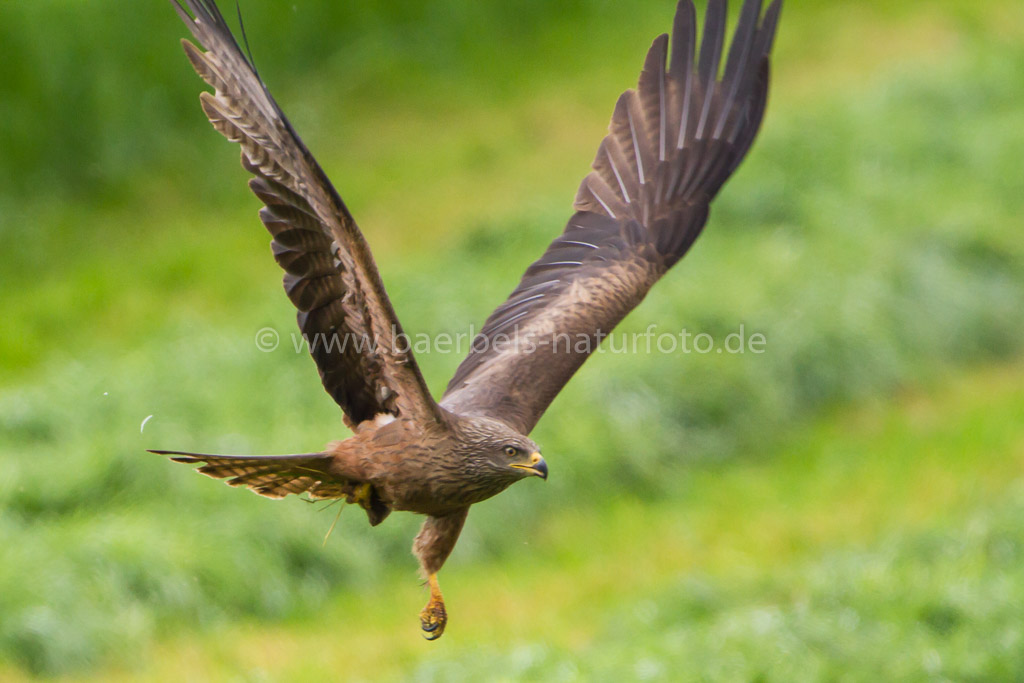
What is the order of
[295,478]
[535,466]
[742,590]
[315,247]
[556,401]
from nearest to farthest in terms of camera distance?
[315,247] < [535,466] < [295,478] < [742,590] < [556,401]

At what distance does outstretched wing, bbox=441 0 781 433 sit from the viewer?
21.5 feet

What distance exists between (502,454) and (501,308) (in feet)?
6.02

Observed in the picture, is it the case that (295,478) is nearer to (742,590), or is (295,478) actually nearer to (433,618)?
(433,618)

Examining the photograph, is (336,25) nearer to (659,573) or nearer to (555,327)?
(659,573)

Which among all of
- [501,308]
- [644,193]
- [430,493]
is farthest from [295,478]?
[644,193]

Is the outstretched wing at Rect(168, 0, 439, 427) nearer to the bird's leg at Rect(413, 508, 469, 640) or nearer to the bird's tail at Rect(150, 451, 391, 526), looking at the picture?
the bird's tail at Rect(150, 451, 391, 526)

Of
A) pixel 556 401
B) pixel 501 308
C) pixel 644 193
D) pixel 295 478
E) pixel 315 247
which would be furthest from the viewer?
pixel 556 401

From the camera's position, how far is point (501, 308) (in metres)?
7.00

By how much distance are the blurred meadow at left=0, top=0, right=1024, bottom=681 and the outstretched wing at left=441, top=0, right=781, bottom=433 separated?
2.15 m

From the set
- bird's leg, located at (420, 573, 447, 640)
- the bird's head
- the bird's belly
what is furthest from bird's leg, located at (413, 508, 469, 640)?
the bird's head

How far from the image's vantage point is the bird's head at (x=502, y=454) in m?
5.25

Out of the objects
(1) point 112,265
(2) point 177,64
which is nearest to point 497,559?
(1) point 112,265

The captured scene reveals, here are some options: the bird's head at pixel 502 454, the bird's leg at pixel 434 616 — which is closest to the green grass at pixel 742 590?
the bird's leg at pixel 434 616

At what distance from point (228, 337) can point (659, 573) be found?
3997 mm
